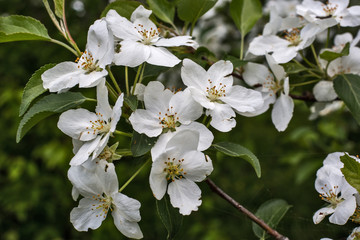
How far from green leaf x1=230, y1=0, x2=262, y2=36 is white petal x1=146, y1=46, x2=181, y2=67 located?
48 centimetres

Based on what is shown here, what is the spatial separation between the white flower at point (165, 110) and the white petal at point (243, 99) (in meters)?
0.10

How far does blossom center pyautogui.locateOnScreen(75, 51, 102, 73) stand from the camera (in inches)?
32.1

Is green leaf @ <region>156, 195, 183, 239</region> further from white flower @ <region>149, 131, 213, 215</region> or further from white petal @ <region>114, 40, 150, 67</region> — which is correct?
white petal @ <region>114, 40, 150, 67</region>

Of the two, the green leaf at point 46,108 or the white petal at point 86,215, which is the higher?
the green leaf at point 46,108

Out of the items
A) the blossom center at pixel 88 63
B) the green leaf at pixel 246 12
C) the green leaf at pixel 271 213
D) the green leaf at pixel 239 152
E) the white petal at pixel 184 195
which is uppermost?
the blossom center at pixel 88 63

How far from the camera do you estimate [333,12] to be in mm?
1135

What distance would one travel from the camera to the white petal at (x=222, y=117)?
2.63ft

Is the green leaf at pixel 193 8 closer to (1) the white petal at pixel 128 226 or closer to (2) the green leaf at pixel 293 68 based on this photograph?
(2) the green leaf at pixel 293 68

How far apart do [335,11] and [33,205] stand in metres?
2.25

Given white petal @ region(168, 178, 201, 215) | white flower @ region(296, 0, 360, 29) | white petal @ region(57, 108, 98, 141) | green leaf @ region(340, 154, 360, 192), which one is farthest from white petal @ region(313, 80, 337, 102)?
white petal @ region(57, 108, 98, 141)

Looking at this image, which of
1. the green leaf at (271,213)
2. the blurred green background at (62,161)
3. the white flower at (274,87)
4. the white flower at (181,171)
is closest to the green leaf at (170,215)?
the white flower at (181,171)

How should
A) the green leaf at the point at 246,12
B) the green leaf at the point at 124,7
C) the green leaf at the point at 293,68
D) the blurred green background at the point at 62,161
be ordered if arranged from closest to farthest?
the green leaf at the point at 124,7 < the green leaf at the point at 293,68 < the green leaf at the point at 246,12 < the blurred green background at the point at 62,161

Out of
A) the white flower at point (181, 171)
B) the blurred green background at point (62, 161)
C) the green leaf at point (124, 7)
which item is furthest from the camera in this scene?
the blurred green background at point (62, 161)

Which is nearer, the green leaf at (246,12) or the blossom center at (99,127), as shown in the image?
the blossom center at (99,127)
